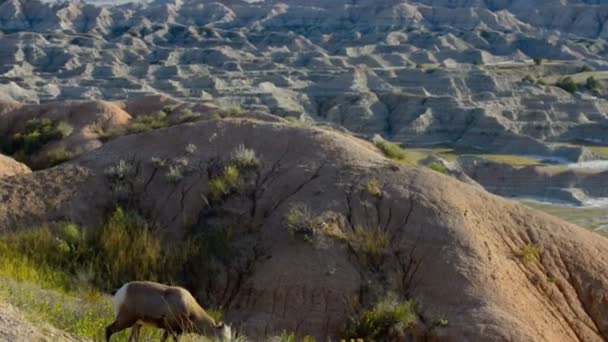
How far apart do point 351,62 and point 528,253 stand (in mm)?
91721

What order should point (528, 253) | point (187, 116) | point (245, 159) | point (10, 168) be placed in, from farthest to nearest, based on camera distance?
1. point (187, 116)
2. point (10, 168)
3. point (245, 159)
4. point (528, 253)

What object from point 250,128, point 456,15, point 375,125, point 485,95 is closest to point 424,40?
point 456,15

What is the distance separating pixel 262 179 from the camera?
12.5 metres

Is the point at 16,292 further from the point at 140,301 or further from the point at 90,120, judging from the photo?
the point at 90,120

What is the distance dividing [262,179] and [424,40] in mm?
112602

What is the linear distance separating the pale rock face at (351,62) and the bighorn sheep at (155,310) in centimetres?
4201

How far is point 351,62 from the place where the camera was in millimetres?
101875

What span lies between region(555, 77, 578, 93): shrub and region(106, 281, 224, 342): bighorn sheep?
233ft

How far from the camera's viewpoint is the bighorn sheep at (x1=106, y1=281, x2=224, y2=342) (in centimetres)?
736

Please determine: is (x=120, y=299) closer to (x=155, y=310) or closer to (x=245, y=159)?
(x=155, y=310)

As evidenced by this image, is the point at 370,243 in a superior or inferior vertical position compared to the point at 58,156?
superior

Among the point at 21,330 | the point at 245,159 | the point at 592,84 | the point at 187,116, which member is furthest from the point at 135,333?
the point at 592,84

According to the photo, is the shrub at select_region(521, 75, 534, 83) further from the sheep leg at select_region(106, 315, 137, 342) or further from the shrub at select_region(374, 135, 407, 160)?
the sheep leg at select_region(106, 315, 137, 342)

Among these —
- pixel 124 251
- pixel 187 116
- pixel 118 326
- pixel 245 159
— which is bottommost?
pixel 187 116
